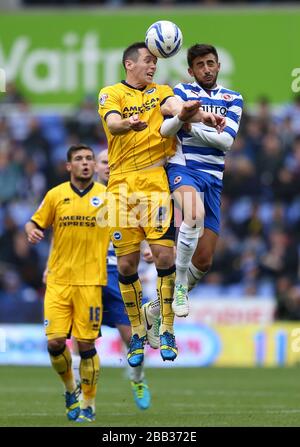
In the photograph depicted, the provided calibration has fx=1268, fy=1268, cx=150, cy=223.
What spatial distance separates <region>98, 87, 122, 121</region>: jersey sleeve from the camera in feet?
40.8

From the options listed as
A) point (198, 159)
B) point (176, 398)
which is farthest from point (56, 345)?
point (176, 398)

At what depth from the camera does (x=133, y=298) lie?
1322 centimetres

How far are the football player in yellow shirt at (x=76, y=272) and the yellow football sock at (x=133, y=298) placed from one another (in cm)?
172

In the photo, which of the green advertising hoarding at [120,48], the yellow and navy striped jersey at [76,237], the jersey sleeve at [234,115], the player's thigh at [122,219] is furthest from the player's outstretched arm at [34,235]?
the green advertising hoarding at [120,48]

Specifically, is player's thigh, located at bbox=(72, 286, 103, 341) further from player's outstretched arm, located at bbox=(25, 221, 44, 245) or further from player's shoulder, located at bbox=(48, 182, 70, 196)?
player's shoulder, located at bbox=(48, 182, 70, 196)

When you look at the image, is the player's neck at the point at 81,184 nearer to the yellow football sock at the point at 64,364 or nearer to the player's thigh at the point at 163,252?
the yellow football sock at the point at 64,364

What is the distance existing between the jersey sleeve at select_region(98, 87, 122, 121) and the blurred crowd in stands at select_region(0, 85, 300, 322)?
1195cm

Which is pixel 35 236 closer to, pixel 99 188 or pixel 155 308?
pixel 99 188

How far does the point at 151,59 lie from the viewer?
41.4 feet

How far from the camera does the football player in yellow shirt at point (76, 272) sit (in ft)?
48.5

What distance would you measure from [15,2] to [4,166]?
4.33m

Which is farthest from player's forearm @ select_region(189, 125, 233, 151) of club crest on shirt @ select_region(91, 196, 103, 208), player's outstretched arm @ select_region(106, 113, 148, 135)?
club crest on shirt @ select_region(91, 196, 103, 208)

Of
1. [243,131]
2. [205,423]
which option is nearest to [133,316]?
[205,423]

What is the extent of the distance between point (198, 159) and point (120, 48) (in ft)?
48.0
